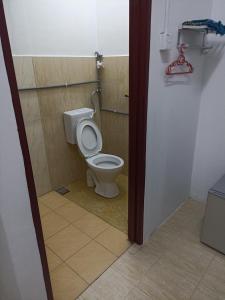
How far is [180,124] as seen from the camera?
5.79 ft

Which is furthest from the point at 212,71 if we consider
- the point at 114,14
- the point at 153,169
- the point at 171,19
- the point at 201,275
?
the point at 201,275

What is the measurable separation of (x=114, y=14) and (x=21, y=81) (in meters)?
1.17

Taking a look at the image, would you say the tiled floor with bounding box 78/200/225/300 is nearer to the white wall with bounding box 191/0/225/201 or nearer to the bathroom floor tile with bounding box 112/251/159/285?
the bathroom floor tile with bounding box 112/251/159/285

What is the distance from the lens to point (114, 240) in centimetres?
181

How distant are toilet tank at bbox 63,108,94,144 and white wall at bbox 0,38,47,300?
143 cm

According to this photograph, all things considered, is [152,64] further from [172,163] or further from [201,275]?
[201,275]

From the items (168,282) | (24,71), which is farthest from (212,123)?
(24,71)

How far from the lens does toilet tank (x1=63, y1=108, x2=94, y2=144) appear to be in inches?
88.7

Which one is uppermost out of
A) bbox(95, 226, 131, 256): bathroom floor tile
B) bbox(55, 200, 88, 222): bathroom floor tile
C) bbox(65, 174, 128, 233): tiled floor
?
bbox(65, 174, 128, 233): tiled floor

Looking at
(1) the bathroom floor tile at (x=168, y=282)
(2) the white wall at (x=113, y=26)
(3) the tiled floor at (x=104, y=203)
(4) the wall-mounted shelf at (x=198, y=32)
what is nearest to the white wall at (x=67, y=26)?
(2) the white wall at (x=113, y=26)

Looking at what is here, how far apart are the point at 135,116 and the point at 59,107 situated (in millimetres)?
1153

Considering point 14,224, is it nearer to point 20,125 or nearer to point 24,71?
point 20,125

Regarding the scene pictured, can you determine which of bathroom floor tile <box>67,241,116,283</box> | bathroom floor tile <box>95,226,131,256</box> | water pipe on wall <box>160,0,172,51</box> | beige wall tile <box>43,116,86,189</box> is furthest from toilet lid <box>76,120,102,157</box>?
water pipe on wall <box>160,0,172,51</box>

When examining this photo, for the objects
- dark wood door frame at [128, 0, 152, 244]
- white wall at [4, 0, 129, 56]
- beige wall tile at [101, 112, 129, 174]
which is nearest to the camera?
dark wood door frame at [128, 0, 152, 244]
